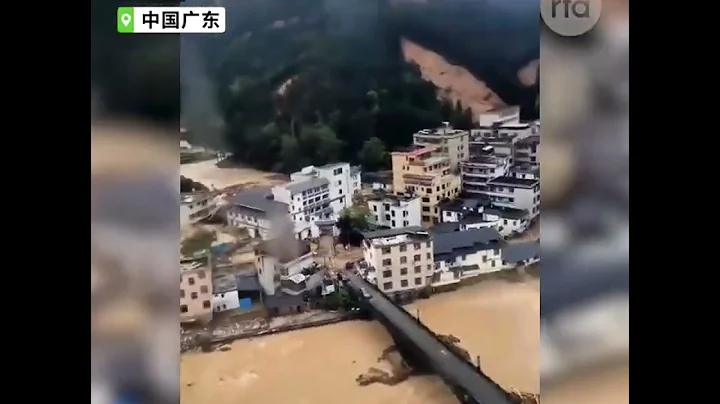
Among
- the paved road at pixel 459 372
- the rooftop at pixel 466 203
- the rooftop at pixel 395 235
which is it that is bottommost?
the paved road at pixel 459 372

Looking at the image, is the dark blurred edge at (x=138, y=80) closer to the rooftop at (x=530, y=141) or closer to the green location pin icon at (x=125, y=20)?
the green location pin icon at (x=125, y=20)

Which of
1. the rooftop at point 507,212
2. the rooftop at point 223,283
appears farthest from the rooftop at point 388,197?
the rooftop at point 223,283

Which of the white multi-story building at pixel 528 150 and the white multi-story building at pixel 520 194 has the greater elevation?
the white multi-story building at pixel 528 150

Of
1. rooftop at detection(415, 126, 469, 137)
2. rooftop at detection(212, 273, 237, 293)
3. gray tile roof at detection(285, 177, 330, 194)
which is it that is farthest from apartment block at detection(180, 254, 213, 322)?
rooftop at detection(415, 126, 469, 137)

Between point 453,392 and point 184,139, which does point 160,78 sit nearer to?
point 184,139

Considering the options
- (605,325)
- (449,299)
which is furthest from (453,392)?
(605,325)

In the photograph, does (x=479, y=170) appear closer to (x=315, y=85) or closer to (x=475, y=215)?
(x=475, y=215)
